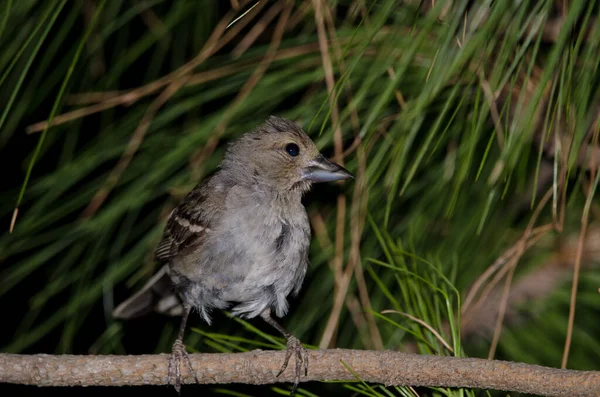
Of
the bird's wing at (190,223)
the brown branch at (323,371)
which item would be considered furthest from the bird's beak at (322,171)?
the brown branch at (323,371)

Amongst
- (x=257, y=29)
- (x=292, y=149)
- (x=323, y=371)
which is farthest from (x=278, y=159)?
(x=323, y=371)

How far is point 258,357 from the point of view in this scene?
218cm

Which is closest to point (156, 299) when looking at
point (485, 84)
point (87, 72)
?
point (87, 72)

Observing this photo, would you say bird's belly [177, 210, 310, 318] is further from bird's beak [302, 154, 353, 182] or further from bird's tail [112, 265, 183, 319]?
bird's tail [112, 265, 183, 319]

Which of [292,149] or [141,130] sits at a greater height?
[141,130]

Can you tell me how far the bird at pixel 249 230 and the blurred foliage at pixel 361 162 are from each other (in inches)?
6.0

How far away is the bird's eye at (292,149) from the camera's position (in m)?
3.21

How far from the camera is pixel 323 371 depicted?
6.86 feet

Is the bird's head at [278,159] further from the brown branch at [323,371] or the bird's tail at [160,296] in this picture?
the brown branch at [323,371]

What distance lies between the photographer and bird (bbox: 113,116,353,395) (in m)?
2.96

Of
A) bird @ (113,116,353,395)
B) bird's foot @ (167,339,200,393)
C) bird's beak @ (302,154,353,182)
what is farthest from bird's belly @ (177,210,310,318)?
bird's foot @ (167,339,200,393)

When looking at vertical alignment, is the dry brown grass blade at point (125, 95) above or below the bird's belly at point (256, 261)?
above

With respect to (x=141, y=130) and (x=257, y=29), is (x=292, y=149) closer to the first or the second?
(x=257, y=29)

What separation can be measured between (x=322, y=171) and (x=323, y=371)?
1.08 metres
